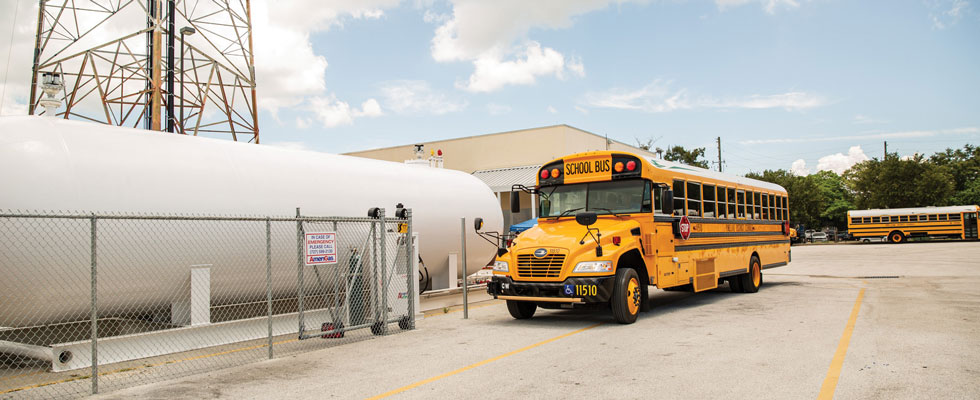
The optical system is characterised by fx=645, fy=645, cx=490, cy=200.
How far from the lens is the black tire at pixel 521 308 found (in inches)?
454

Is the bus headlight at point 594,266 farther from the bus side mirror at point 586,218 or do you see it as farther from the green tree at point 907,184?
the green tree at point 907,184

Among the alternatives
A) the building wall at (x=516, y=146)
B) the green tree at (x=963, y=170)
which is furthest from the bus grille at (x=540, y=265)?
the green tree at (x=963, y=170)

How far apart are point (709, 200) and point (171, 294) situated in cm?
1040

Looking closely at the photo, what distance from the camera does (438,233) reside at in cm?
1395

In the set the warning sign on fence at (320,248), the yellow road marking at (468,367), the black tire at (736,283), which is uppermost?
the warning sign on fence at (320,248)

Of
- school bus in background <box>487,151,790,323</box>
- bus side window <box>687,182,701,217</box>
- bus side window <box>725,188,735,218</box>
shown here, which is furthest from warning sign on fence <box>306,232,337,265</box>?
bus side window <box>725,188,735,218</box>

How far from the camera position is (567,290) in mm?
10195

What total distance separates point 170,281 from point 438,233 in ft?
19.7

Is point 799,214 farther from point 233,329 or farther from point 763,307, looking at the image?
point 233,329

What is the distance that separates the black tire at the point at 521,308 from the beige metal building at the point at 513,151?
19.4m

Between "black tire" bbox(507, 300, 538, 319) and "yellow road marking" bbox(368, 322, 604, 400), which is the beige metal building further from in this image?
"yellow road marking" bbox(368, 322, 604, 400)

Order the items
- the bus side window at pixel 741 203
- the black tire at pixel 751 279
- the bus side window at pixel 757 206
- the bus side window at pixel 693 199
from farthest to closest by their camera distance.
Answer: the bus side window at pixel 757 206
the black tire at pixel 751 279
the bus side window at pixel 741 203
the bus side window at pixel 693 199

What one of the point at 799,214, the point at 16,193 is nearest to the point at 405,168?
the point at 16,193

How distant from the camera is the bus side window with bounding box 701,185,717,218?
1357 centimetres
